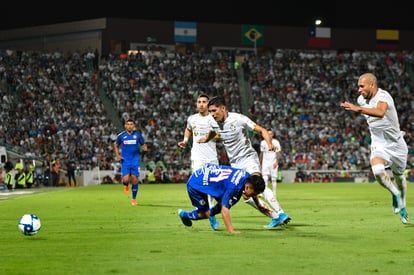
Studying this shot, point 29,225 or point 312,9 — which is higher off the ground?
point 312,9

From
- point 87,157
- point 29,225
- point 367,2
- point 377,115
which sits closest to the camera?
point 29,225

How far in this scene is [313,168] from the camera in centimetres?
5047

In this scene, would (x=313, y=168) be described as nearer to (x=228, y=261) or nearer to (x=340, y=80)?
(x=340, y=80)

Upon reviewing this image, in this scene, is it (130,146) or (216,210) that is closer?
(216,210)

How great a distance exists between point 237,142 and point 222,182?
1517 millimetres

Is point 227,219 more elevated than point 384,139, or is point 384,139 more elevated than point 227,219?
point 384,139

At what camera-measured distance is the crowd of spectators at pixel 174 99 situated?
161 ft

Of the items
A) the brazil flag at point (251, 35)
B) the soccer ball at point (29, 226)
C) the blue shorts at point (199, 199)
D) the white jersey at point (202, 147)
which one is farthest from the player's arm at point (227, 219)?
the brazil flag at point (251, 35)

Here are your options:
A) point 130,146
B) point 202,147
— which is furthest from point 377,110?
point 130,146

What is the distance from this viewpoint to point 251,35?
226 feet

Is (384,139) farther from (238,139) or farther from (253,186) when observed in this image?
(253,186)

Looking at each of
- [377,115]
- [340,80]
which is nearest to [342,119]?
[340,80]

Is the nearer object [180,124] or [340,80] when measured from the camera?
[180,124]

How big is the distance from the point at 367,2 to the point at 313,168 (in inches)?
1135
